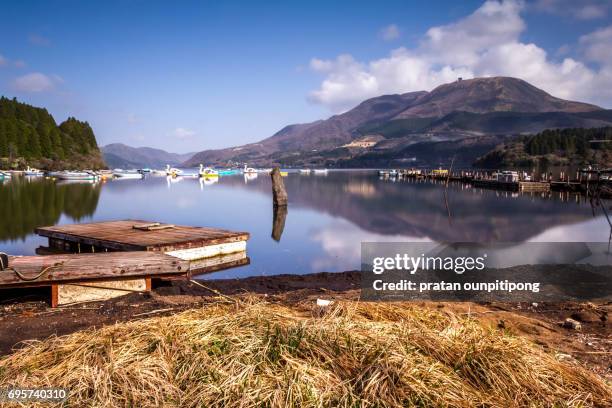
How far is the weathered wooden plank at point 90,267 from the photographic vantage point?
966 cm

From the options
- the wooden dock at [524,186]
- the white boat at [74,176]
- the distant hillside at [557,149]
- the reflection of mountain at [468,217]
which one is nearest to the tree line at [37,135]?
the white boat at [74,176]

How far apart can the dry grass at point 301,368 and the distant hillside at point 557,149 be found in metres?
151

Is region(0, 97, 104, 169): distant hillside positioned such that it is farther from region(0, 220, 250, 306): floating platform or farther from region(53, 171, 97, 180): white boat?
region(0, 220, 250, 306): floating platform

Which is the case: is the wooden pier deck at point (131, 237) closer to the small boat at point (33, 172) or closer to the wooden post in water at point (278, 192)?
the wooden post in water at point (278, 192)

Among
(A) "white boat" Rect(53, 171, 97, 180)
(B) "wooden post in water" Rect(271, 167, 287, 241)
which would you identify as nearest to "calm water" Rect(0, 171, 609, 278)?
(B) "wooden post in water" Rect(271, 167, 287, 241)

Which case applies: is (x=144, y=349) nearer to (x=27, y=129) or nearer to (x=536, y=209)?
(x=536, y=209)

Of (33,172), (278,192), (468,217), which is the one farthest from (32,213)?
(33,172)

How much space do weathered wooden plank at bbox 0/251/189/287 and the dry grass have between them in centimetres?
454

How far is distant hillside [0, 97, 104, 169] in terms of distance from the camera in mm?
126125

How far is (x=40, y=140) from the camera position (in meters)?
138

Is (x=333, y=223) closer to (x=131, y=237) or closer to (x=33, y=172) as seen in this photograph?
(x=131, y=237)

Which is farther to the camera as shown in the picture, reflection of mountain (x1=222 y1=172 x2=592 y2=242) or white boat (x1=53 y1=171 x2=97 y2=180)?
white boat (x1=53 y1=171 x2=97 y2=180)

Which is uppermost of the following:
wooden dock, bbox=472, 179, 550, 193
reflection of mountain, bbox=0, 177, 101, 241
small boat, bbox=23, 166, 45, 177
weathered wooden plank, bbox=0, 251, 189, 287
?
small boat, bbox=23, 166, 45, 177

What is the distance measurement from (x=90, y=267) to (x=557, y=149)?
176854mm
